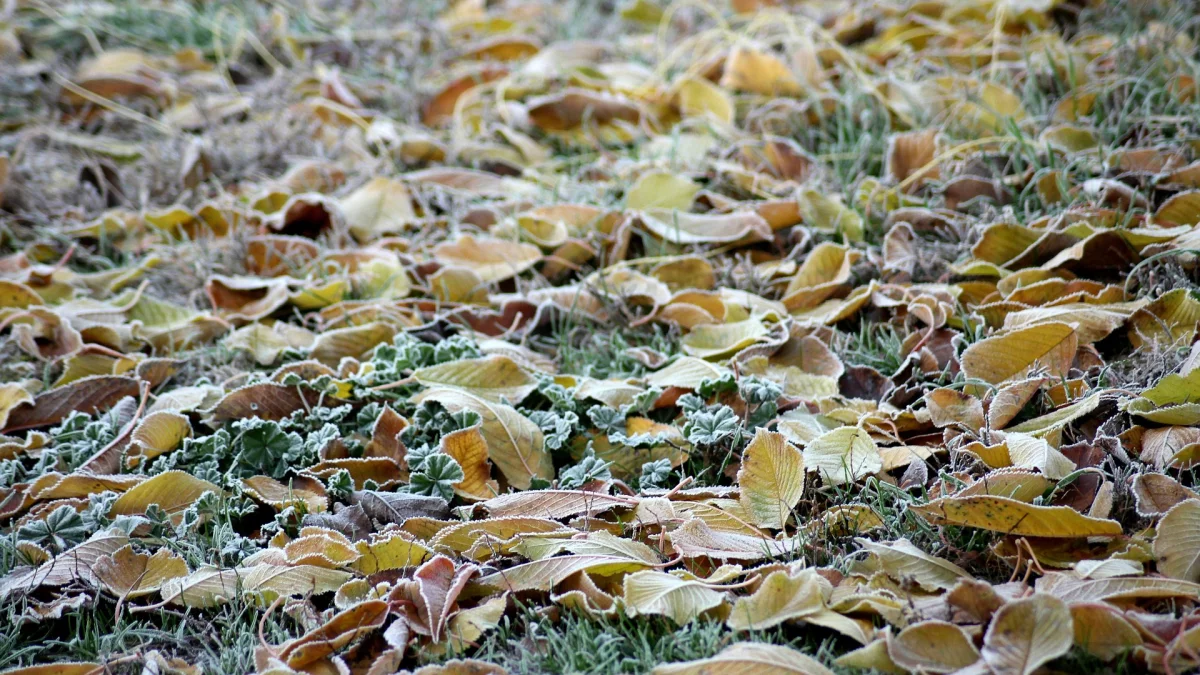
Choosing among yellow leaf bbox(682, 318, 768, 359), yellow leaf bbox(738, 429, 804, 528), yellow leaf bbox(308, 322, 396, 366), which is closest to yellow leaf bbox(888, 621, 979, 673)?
yellow leaf bbox(738, 429, 804, 528)

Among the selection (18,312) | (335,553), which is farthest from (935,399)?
(18,312)

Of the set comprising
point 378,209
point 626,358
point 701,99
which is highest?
point 701,99

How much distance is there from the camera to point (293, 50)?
382cm

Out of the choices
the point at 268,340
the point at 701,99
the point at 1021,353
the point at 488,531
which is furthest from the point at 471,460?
the point at 701,99

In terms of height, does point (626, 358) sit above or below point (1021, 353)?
below

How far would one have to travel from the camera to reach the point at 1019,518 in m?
1.36

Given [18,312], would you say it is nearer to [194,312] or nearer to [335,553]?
[194,312]

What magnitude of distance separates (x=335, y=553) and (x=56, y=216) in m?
1.91

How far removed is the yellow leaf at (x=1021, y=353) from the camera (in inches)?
67.5

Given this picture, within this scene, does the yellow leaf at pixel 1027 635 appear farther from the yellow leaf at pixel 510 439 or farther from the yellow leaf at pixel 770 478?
the yellow leaf at pixel 510 439

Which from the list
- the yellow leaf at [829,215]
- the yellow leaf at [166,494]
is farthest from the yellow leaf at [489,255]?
the yellow leaf at [166,494]

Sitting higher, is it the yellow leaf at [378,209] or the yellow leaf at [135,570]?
the yellow leaf at [378,209]

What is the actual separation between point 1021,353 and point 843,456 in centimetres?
41

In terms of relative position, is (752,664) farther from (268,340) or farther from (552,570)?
(268,340)
